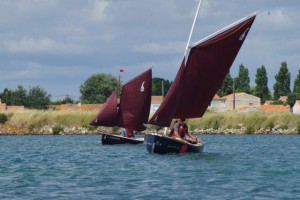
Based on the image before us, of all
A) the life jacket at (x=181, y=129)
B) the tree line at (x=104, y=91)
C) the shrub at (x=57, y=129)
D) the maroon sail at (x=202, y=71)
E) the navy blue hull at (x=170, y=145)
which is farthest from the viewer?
the tree line at (x=104, y=91)

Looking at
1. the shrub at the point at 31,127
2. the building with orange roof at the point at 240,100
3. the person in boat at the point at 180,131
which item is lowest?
the person in boat at the point at 180,131

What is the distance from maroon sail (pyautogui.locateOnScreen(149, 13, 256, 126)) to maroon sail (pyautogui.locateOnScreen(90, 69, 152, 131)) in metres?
16.4

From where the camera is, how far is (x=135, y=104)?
202ft

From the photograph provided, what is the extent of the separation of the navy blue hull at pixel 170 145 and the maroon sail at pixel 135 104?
1562 centimetres

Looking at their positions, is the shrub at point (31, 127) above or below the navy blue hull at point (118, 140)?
above

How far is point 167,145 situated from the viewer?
145 ft

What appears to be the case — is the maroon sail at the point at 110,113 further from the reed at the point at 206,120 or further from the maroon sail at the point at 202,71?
the reed at the point at 206,120

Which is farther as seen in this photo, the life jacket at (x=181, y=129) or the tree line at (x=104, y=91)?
the tree line at (x=104, y=91)

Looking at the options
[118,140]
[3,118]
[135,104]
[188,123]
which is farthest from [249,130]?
[3,118]

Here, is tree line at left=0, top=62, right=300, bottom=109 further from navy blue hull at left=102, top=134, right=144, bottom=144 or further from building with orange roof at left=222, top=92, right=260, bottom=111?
navy blue hull at left=102, top=134, right=144, bottom=144

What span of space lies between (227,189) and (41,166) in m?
14.8

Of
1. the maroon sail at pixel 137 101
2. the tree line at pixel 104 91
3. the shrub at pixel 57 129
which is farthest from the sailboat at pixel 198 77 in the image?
the tree line at pixel 104 91

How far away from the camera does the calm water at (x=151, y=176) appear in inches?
1091

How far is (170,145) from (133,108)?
17.8 m
